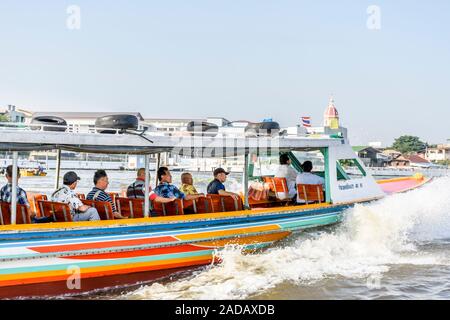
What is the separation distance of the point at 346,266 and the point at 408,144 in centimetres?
10843

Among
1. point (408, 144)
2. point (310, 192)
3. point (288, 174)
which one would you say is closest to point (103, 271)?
point (310, 192)

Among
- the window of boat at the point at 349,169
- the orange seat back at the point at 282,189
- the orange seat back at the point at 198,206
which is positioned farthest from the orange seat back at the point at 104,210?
the window of boat at the point at 349,169

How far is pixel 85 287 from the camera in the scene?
6.05 m

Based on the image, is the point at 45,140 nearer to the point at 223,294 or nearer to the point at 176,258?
the point at 176,258

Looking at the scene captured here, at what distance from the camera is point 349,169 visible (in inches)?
371

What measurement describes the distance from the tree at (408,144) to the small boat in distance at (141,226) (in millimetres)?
106764

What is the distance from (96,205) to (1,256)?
4.93 feet

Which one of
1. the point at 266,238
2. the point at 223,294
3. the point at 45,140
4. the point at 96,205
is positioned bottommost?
the point at 223,294

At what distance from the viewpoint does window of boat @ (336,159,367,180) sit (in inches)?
358

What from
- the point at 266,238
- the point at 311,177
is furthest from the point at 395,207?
the point at 266,238

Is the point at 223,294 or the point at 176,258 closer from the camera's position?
the point at 223,294

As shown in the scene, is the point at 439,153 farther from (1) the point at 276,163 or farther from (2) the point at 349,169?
(2) the point at 349,169
